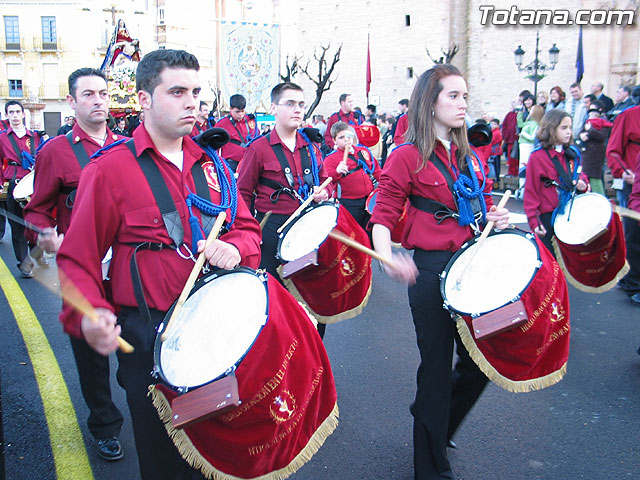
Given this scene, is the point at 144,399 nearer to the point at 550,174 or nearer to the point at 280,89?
the point at 280,89

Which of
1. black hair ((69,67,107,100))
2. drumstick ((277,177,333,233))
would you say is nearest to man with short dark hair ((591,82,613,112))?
drumstick ((277,177,333,233))

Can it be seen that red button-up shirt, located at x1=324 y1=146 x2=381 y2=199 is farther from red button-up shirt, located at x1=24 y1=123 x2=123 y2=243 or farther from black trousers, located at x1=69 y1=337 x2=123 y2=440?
black trousers, located at x1=69 y1=337 x2=123 y2=440

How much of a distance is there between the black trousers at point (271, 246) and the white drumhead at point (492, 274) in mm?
1905

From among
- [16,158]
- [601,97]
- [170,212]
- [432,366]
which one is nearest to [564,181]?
[432,366]

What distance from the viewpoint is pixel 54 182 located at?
150 inches

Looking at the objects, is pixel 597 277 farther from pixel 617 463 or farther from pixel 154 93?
pixel 154 93

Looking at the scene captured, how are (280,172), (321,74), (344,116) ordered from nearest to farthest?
(280,172) → (344,116) → (321,74)

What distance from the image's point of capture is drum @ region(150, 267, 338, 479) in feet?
7.35

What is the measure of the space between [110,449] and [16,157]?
6.39 meters

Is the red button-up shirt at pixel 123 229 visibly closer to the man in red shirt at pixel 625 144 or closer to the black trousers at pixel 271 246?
the black trousers at pixel 271 246

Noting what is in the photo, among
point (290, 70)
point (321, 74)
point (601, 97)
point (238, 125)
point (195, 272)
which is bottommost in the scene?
point (195, 272)

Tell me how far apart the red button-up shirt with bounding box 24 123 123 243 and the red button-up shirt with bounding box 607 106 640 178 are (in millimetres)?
5098

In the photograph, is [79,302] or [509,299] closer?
[79,302]

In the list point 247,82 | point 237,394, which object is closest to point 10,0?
point 247,82
